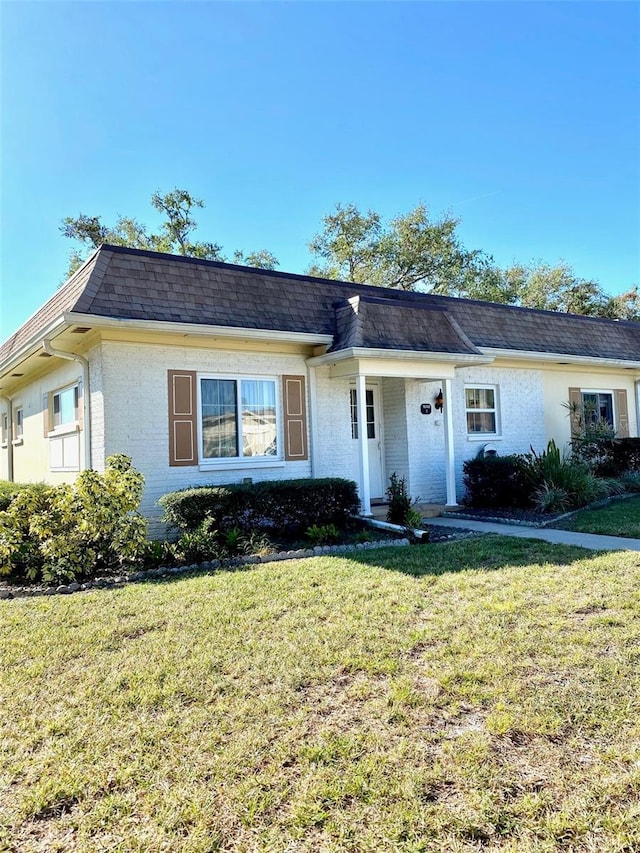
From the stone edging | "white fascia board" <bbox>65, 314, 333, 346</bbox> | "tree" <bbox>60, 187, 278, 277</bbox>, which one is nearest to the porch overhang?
"white fascia board" <bbox>65, 314, 333, 346</bbox>

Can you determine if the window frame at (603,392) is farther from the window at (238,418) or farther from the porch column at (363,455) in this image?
the window at (238,418)

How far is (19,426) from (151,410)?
6.85 meters

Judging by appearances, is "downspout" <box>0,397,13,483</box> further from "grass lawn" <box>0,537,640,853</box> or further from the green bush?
"grass lawn" <box>0,537,640,853</box>

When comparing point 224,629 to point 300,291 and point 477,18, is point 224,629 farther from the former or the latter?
point 477,18

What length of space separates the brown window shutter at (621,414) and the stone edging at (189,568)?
10.1 meters

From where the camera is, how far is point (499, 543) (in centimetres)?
777

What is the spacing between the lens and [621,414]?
15500 millimetres

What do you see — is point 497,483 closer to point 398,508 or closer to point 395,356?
point 398,508

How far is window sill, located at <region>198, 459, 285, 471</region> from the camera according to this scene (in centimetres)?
913

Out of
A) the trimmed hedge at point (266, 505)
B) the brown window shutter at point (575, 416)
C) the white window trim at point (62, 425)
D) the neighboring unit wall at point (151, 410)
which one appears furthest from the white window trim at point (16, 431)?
the brown window shutter at point (575, 416)

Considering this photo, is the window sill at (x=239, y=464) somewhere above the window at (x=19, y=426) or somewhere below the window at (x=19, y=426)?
below

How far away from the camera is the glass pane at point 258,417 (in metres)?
9.66

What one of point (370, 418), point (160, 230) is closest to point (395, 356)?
point (370, 418)

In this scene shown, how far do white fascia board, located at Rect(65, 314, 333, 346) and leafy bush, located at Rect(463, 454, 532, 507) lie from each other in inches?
161
